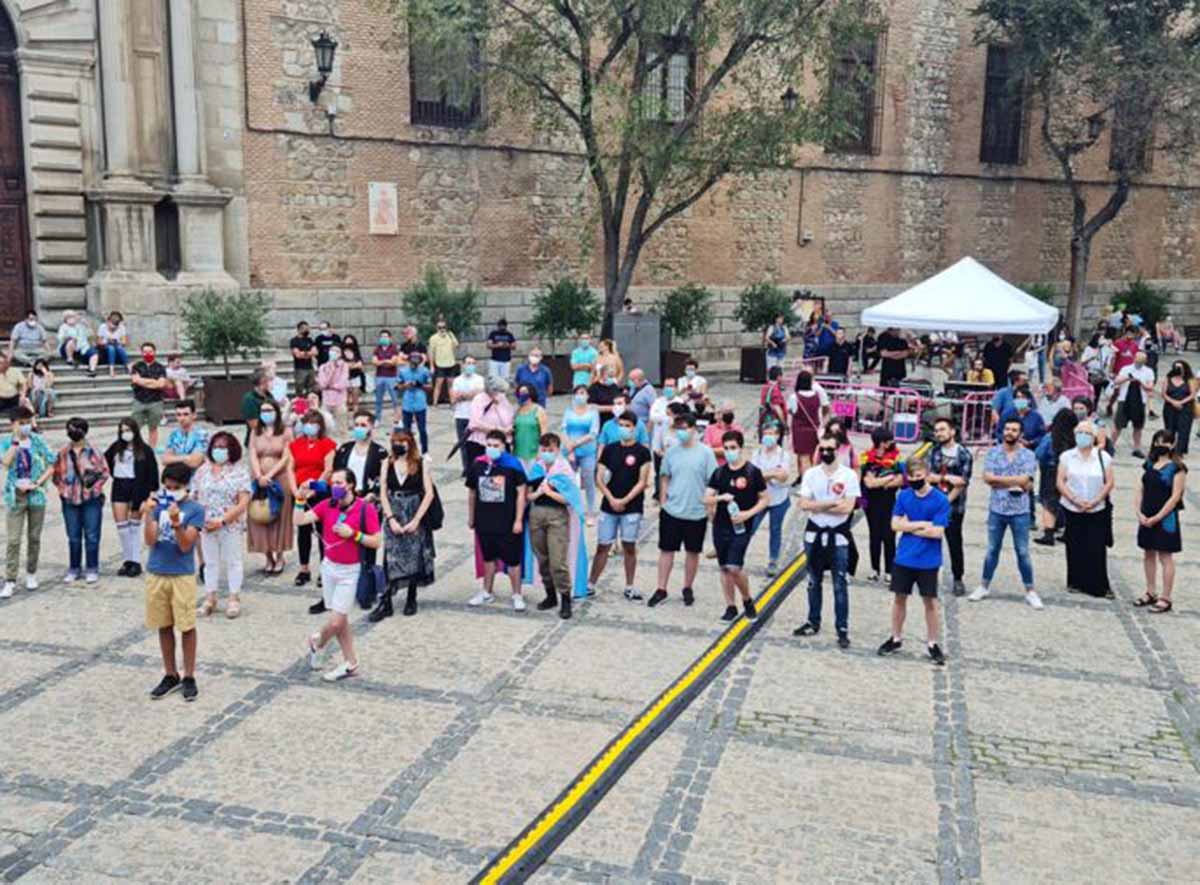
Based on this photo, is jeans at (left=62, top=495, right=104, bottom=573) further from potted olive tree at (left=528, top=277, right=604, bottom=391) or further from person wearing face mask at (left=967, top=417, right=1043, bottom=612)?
potted olive tree at (left=528, top=277, right=604, bottom=391)

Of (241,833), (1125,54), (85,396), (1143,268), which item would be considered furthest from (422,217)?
(1143,268)

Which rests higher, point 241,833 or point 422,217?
point 422,217

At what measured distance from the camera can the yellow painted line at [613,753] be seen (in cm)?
615

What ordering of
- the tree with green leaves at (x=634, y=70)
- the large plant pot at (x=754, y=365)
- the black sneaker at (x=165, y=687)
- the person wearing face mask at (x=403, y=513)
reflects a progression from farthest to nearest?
1. the large plant pot at (x=754, y=365)
2. the tree with green leaves at (x=634, y=70)
3. the person wearing face mask at (x=403, y=513)
4. the black sneaker at (x=165, y=687)

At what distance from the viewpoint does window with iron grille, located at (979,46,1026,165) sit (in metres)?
31.5

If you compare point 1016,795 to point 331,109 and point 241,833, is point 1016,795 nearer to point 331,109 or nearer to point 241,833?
point 241,833

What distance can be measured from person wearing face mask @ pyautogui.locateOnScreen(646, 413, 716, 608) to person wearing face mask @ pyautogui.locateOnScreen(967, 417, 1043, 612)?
2631 millimetres

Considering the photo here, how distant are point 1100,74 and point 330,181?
726 inches

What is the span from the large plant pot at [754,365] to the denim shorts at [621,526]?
51.5 feet

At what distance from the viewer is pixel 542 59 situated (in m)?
21.7

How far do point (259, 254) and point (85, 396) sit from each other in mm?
4769

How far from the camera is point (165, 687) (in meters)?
8.16

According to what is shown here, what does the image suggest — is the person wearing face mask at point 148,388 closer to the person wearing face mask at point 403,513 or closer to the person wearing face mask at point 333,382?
the person wearing face mask at point 333,382

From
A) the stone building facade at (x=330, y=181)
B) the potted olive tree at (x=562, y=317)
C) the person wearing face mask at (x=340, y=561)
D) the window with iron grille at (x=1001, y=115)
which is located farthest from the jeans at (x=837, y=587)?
the window with iron grille at (x=1001, y=115)
